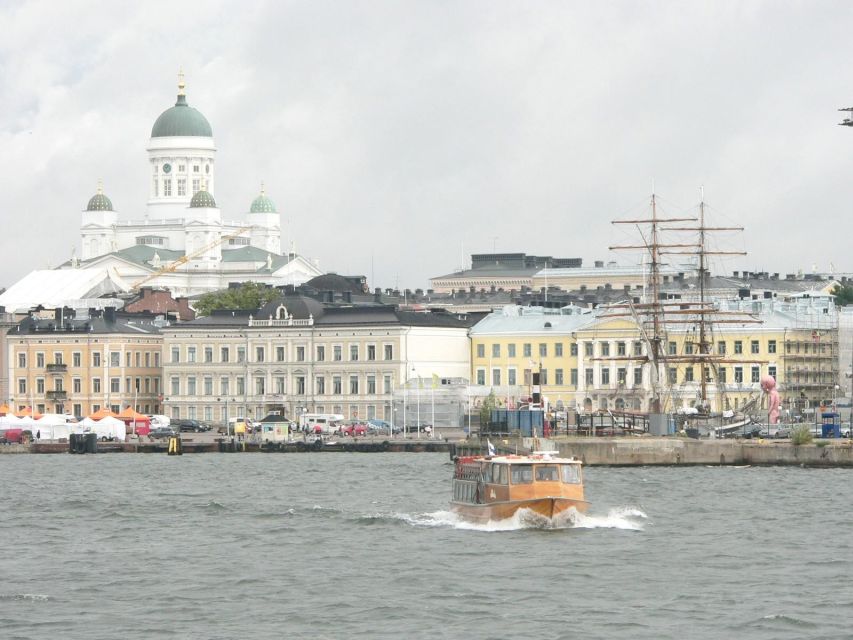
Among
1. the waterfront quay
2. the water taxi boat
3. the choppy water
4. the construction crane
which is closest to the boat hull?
the water taxi boat

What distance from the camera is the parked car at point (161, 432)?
111438 millimetres

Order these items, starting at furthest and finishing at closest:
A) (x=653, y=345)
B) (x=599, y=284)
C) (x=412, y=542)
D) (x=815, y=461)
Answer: (x=599, y=284), (x=653, y=345), (x=815, y=461), (x=412, y=542)

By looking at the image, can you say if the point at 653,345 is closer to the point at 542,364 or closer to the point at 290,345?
the point at 542,364

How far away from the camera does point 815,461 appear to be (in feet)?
251

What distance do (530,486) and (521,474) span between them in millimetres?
365

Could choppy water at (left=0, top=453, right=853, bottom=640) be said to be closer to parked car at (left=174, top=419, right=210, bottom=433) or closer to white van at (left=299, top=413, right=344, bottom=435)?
white van at (left=299, top=413, right=344, bottom=435)

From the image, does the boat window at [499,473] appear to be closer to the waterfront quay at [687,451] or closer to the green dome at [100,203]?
the waterfront quay at [687,451]

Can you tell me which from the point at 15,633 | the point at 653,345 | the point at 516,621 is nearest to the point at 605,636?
the point at 516,621

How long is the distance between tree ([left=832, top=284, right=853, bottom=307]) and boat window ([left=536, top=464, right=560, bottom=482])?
103m

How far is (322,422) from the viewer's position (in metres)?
118

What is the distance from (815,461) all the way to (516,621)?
3838cm

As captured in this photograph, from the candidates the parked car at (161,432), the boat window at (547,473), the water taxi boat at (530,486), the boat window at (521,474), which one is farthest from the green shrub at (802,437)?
the parked car at (161,432)

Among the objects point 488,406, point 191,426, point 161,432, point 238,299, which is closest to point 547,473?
point 488,406

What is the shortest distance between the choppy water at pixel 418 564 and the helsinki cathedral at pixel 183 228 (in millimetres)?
114682
